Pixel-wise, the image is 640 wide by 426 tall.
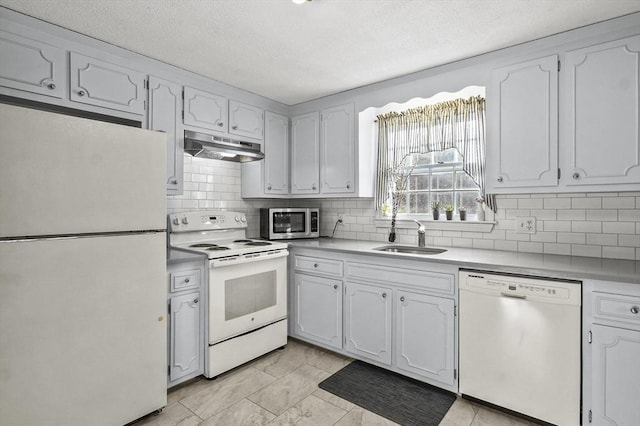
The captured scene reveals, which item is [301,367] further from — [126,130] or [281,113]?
[281,113]

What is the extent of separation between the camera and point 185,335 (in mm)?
2381

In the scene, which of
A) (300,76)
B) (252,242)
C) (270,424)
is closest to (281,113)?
(300,76)

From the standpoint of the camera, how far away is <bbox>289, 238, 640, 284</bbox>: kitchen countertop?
5.82ft

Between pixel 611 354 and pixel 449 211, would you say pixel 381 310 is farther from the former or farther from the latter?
pixel 611 354

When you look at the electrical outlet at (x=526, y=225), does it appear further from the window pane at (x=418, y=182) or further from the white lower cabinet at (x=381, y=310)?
the window pane at (x=418, y=182)

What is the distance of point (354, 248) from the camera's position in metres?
2.79

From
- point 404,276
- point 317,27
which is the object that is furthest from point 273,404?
point 317,27

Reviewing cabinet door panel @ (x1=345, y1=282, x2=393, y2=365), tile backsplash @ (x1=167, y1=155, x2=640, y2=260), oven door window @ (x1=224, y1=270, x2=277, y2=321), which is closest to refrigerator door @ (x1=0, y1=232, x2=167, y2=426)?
oven door window @ (x1=224, y1=270, x2=277, y2=321)

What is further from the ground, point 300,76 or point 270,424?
point 300,76

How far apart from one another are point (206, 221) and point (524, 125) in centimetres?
263

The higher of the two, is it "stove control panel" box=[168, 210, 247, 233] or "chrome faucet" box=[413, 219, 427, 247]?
"stove control panel" box=[168, 210, 247, 233]

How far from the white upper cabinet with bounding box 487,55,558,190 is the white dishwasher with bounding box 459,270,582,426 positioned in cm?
72

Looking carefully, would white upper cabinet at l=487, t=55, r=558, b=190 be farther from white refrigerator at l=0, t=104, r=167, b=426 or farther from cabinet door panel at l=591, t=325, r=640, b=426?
white refrigerator at l=0, t=104, r=167, b=426

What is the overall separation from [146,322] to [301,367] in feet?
4.22
